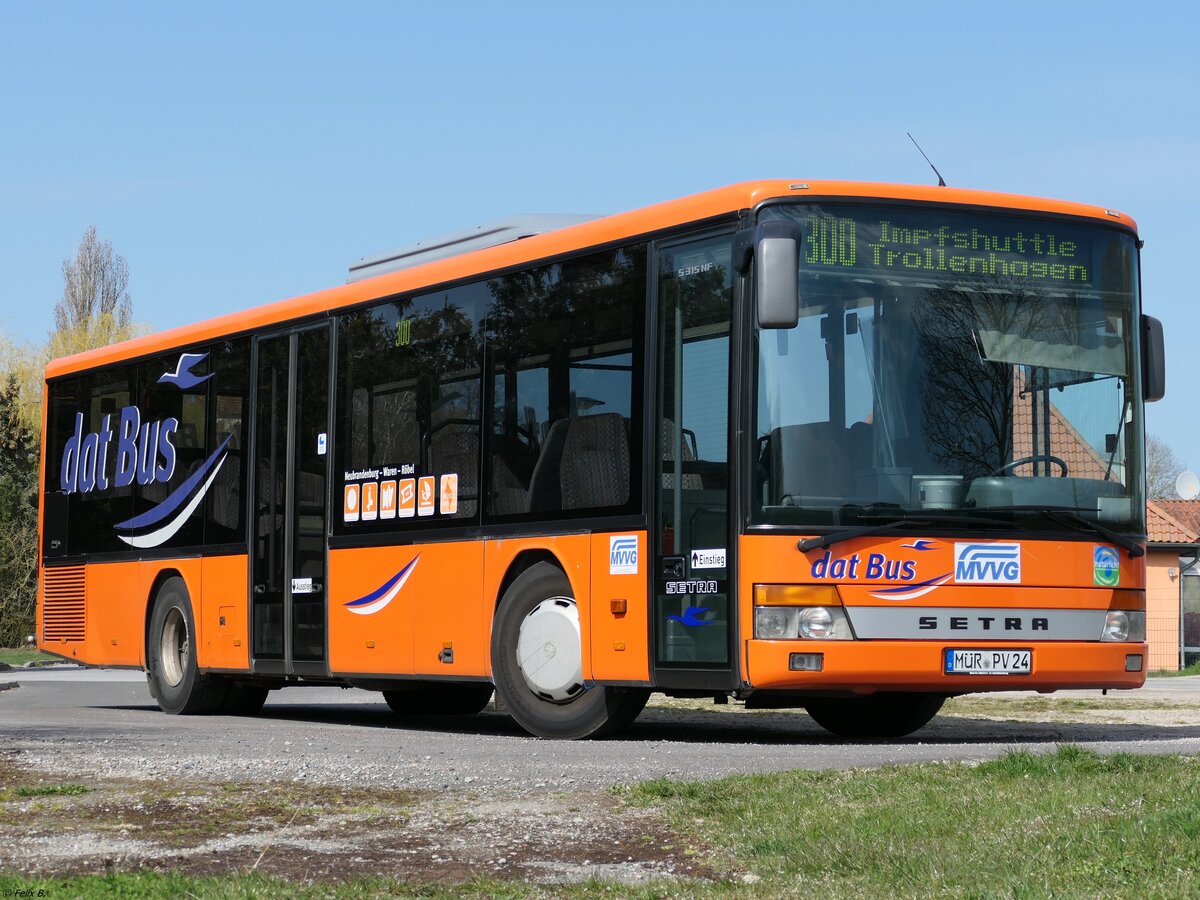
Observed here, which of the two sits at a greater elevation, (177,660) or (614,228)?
(614,228)

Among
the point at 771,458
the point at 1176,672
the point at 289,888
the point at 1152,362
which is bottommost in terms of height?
the point at 1176,672

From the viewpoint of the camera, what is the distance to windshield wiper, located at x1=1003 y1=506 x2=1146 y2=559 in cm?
1248

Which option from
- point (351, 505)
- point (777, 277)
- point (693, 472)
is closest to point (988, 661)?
point (693, 472)

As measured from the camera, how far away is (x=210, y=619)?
17.7 meters

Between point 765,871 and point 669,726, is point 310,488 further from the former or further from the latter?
point 765,871

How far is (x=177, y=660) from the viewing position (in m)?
18.5

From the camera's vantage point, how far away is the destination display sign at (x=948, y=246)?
12.3 m

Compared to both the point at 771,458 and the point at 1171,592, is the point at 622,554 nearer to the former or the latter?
the point at 771,458

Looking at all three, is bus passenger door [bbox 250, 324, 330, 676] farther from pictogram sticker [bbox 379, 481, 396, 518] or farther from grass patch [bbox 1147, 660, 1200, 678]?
grass patch [bbox 1147, 660, 1200, 678]

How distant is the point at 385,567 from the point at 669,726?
8.80ft

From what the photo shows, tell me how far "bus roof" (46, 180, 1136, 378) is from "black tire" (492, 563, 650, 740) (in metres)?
2.30

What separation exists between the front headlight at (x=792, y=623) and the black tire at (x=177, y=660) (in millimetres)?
7601

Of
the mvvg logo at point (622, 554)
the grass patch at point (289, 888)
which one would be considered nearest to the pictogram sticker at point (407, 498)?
the mvvg logo at point (622, 554)

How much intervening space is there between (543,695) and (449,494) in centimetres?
180
